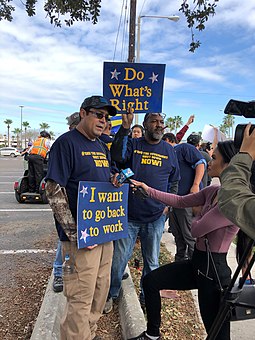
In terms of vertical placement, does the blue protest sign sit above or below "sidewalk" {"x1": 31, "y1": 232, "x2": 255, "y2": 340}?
above

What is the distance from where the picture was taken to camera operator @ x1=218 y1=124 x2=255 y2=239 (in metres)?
1.31

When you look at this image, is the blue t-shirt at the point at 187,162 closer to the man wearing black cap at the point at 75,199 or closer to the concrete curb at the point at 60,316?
the concrete curb at the point at 60,316

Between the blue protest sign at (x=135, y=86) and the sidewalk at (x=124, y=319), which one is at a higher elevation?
the blue protest sign at (x=135, y=86)

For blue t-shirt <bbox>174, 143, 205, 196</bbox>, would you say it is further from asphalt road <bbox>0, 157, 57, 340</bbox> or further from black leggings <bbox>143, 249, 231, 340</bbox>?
black leggings <bbox>143, 249, 231, 340</bbox>

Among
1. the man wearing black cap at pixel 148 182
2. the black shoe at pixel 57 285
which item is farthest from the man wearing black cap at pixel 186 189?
the black shoe at pixel 57 285

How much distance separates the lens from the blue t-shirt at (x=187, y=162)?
478 centimetres

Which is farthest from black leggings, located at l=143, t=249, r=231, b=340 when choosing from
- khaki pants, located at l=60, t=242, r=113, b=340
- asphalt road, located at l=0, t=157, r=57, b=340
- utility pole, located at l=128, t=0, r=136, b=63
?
utility pole, located at l=128, t=0, r=136, b=63

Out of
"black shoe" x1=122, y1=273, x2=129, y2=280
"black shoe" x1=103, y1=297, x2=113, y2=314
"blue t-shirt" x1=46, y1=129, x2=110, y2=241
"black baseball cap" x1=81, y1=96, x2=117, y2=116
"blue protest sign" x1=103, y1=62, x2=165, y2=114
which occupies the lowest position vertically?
"black shoe" x1=103, y1=297, x2=113, y2=314

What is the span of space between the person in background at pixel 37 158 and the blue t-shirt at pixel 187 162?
5103 mm

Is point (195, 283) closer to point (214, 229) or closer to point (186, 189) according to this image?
point (214, 229)

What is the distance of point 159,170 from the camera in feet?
11.1

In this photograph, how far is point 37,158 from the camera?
8945 mm

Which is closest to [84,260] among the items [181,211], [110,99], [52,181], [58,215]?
[58,215]

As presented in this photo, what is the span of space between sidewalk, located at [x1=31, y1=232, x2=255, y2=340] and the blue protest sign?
1909 millimetres
